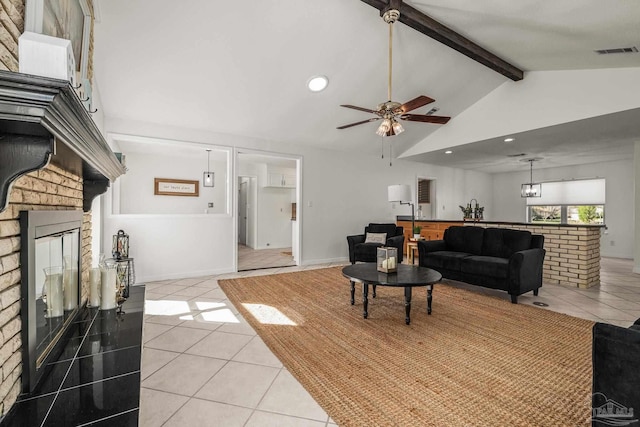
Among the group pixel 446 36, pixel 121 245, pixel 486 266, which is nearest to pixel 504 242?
pixel 486 266

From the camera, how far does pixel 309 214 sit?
229 inches

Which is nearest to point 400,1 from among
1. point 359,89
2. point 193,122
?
point 359,89

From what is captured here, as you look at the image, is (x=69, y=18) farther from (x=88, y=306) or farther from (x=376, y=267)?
(x=376, y=267)

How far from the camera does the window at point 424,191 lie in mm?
8250

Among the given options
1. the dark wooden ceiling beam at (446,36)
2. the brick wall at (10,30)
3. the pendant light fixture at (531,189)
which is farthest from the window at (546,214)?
the brick wall at (10,30)

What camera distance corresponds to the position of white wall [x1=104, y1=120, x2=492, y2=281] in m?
4.38

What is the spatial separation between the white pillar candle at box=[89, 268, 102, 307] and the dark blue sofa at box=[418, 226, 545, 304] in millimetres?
3821

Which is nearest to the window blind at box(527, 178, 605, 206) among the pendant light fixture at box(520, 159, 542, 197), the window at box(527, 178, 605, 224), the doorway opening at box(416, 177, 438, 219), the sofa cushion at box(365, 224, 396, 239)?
the window at box(527, 178, 605, 224)

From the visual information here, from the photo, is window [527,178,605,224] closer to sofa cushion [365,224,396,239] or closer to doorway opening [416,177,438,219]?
doorway opening [416,177,438,219]

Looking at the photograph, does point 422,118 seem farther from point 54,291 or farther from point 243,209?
point 243,209

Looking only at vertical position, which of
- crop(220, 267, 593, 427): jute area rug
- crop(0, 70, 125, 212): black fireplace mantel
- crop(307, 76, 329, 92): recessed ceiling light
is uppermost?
crop(307, 76, 329, 92): recessed ceiling light

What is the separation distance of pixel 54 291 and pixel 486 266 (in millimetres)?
3981

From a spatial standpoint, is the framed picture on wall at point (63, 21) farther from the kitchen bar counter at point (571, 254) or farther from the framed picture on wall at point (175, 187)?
the kitchen bar counter at point (571, 254)

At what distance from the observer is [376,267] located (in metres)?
3.27
